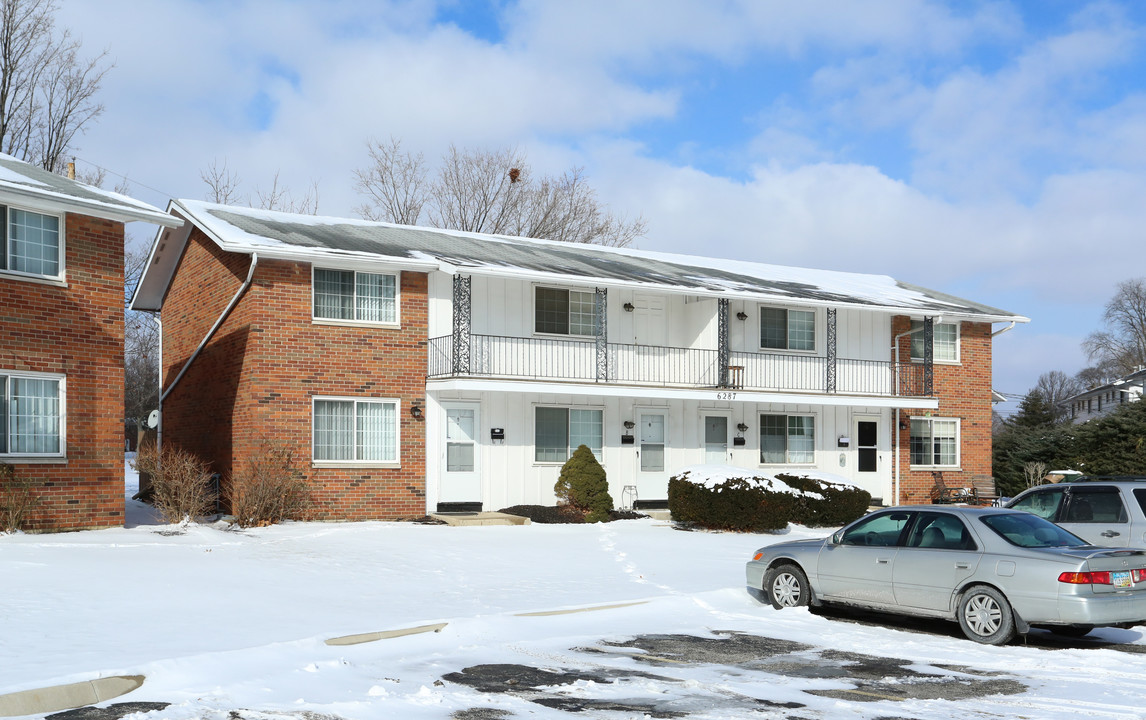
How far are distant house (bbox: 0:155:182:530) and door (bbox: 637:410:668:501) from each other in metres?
11.8

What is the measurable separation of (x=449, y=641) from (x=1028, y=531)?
5.93 meters

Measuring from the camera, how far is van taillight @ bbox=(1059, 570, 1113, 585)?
1023cm

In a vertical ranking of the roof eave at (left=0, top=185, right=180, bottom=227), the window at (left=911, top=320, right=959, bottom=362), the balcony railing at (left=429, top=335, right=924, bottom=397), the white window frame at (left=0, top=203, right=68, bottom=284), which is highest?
the roof eave at (left=0, top=185, right=180, bottom=227)

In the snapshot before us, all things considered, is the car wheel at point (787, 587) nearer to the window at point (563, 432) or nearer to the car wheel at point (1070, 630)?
the car wheel at point (1070, 630)

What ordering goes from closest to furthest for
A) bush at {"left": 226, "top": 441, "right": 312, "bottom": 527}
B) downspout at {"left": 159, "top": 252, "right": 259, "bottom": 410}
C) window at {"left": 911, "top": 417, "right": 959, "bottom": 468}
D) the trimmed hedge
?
bush at {"left": 226, "top": 441, "right": 312, "bottom": 527} → downspout at {"left": 159, "top": 252, "right": 259, "bottom": 410} → the trimmed hedge → window at {"left": 911, "top": 417, "right": 959, "bottom": 468}

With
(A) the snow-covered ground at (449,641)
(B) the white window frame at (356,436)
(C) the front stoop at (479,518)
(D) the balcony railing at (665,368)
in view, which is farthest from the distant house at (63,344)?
(D) the balcony railing at (665,368)

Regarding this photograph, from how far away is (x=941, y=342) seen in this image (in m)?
30.9

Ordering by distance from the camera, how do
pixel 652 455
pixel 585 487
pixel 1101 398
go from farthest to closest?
pixel 1101 398
pixel 652 455
pixel 585 487

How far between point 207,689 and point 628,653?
12.1 ft

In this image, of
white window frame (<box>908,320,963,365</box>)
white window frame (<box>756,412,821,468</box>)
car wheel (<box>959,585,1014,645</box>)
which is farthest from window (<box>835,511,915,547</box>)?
white window frame (<box>908,320,963,365</box>)

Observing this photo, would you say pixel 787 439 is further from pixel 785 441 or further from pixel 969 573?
pixel 969 573

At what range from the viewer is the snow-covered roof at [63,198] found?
668 inches

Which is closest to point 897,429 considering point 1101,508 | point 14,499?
point 1101,508

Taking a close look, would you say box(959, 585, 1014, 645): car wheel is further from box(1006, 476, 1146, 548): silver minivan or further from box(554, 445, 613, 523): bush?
box(554, 445, 613, 523): bush
